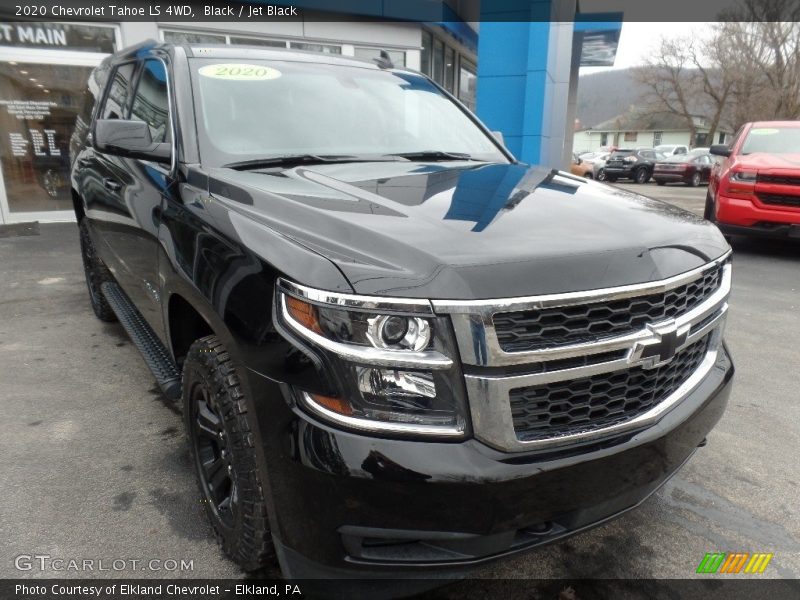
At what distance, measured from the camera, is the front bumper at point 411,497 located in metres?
1.45

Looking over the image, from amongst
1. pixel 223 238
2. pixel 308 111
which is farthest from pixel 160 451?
pixel 308 111

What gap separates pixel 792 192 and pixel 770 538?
20.0 feet

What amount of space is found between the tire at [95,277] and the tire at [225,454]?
8.51ft

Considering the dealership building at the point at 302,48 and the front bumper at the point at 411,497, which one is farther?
the dealership building at the point at 302,48

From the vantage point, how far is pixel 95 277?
15.2ft

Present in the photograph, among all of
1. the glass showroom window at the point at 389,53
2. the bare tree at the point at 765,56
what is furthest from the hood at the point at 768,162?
the bare tree at the point at 765,56

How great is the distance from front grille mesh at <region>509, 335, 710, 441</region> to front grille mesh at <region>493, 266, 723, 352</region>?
122mm

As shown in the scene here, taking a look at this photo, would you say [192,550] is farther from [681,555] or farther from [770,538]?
[770,538]

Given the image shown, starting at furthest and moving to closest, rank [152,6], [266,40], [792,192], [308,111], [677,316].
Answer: [266,40] → [152,6] → [792,192] → [308,111] → [677,316]

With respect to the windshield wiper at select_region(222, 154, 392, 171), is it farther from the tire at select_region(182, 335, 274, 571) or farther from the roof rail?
the roof rail

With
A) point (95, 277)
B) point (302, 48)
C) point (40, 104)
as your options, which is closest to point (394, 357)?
point (95, 277)

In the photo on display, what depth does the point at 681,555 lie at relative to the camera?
223 centimetres

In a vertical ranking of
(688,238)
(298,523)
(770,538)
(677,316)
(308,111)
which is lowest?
(770,538)

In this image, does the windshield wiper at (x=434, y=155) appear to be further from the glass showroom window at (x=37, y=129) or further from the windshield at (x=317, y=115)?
the glass showroom window at (x=37, y=129)
